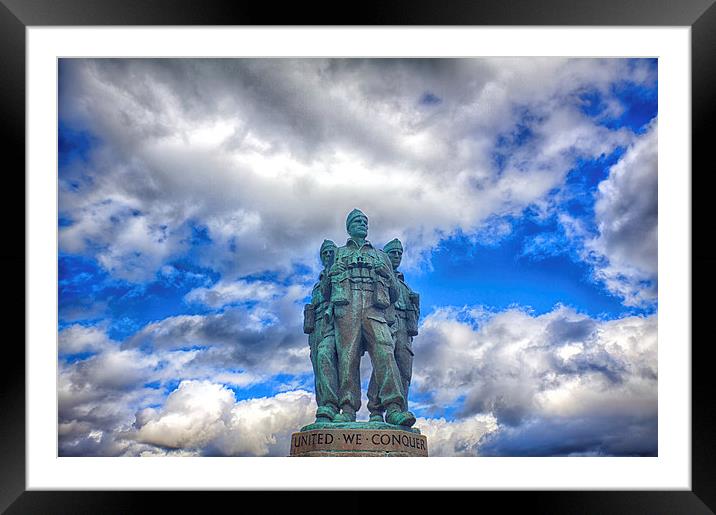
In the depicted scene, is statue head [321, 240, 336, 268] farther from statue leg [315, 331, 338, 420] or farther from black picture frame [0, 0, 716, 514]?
black picture frame [0, 0, 716, 514]

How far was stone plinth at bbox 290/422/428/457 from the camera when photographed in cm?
1798

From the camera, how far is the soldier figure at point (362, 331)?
18.8 meters

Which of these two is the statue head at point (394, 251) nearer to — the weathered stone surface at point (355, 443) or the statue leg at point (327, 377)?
the statue leg at point (327, 377)

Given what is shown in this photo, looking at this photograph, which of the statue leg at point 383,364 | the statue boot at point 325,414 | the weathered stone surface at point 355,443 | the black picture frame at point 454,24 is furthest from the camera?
the statue leg at point 383,364

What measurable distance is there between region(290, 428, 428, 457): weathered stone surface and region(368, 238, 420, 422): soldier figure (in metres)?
1.43

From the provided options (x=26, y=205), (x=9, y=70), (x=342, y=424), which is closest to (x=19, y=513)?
(x=26, y=205)

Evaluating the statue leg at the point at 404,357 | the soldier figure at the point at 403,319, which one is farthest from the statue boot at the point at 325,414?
the statue leg at the point at 404,357

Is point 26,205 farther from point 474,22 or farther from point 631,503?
point 631,503

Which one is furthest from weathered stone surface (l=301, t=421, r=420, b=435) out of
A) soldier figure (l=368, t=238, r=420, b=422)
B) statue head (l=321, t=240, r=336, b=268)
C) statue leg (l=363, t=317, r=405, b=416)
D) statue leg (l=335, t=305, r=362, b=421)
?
statue head (l=321, t=240, r=336, b=268)

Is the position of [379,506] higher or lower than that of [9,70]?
lower

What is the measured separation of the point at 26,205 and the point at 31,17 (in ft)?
4.01

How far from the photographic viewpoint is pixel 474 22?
6.53 m

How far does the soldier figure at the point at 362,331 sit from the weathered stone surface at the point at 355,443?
1.42 feet

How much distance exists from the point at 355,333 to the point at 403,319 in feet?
4.87
